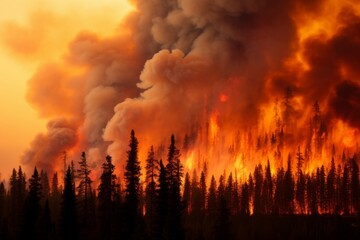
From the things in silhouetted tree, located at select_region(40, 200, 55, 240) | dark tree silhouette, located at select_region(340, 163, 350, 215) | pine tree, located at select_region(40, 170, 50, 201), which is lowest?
silhouetted tree, located at select_region(40, 200, 55, 240)

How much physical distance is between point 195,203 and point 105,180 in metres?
51.6

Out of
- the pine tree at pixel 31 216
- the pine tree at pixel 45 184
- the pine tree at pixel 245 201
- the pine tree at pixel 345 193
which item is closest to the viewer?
the pine tree at pixel 31 216

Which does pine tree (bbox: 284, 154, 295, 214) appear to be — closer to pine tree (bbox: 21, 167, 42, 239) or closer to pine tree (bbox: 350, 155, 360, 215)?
pine tree (bbox: 350, 155, 360, 215)

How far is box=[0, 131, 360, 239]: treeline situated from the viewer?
83.9 meters

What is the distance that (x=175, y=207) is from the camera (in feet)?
265

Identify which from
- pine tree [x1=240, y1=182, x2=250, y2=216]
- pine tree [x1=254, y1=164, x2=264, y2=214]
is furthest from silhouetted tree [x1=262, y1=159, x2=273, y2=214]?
pine tree [x1=240, y1=182, x2=250, y2=216]

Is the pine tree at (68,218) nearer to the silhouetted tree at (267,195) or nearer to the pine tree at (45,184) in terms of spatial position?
the silhouetted tree at (267,195)

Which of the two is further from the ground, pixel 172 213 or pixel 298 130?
pixel 298 130

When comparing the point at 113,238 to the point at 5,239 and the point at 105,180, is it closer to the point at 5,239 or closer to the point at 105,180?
the point at 105,180

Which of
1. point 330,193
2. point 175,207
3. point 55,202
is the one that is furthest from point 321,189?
point 175,207

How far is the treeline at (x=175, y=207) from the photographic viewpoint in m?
83.9

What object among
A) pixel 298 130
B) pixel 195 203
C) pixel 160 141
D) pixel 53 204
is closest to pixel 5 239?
pixel 53 204

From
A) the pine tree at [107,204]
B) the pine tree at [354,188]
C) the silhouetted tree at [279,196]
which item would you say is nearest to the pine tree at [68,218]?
the pine tree at [107,204]

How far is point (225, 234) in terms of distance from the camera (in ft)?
296
